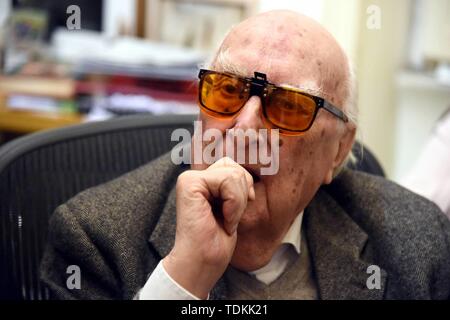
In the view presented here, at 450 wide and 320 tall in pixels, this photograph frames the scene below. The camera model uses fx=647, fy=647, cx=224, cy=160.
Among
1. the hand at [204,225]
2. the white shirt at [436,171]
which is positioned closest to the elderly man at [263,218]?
the hand at [204,225]

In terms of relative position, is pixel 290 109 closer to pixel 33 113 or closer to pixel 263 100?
pixel 263 100

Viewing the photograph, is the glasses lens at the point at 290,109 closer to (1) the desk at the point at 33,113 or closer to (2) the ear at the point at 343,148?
(2) the ear at the point at 343,148

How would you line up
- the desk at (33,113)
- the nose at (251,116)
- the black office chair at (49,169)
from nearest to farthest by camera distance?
the nose at (251,116) → the black office chair at (49,169) → the desk at (33,113)

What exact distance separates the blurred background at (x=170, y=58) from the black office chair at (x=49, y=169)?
706 millimetres

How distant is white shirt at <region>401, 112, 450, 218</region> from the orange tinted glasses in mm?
687

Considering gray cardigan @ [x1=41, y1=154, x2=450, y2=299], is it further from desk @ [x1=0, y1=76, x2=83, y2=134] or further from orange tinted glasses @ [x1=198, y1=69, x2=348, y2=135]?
desk @ [x1=0, y1=76, x2=83, y2=134]

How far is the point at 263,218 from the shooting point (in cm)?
103

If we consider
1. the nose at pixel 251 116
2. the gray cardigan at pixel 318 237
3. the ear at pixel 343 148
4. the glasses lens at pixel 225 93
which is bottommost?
the gray cardigan at pixel 318 237

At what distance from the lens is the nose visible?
3.26ft

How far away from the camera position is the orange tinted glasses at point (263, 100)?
100 cm

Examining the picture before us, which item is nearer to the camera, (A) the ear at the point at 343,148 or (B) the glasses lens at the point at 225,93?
(B) the glasses lens at the point at 225,93

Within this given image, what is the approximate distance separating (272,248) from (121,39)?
1434 mm

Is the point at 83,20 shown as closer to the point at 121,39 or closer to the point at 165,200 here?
the point at 121,39
